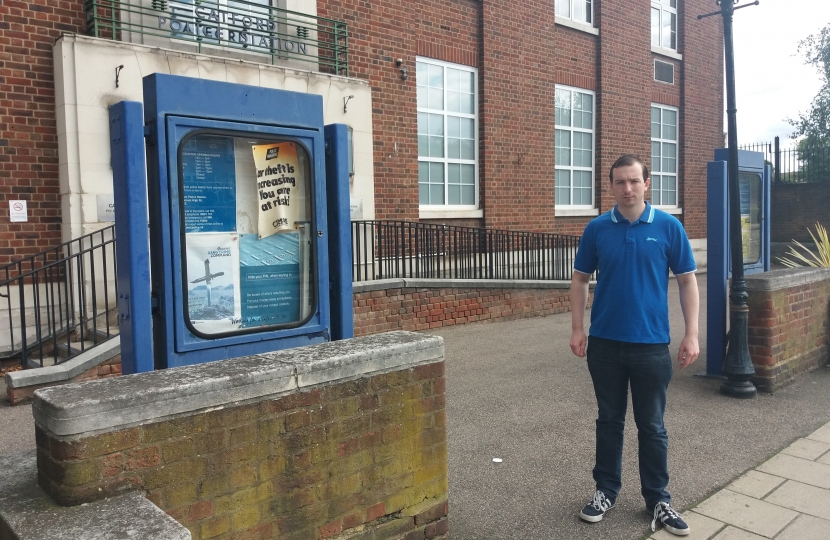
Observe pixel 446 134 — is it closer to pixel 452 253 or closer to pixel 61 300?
pixel 452 253

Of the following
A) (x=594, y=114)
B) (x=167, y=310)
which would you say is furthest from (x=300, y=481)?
(x=594, y=114)

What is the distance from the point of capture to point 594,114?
1628 centimetres

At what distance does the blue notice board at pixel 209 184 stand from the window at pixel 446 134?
918 cm

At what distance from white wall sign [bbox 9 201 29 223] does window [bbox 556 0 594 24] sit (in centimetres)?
1182

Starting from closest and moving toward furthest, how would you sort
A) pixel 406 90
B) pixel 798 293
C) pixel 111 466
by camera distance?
pixel 111 466, pixel 798 293, pixel 406 90

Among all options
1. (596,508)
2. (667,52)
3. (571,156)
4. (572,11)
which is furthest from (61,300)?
(667,52)

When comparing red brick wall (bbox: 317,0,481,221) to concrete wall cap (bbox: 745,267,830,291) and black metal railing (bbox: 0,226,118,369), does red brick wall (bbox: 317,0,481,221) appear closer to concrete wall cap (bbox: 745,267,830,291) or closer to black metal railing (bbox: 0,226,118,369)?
black metal railing (bbox: 0,226,118,369)

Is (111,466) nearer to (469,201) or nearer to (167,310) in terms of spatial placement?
(167,310)

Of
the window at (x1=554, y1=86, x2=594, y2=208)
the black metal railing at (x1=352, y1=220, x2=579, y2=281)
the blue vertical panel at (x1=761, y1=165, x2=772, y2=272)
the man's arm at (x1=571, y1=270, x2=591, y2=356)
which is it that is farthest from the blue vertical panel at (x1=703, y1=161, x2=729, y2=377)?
the window at (x1=554, y1=86, x2=594, y2=208)

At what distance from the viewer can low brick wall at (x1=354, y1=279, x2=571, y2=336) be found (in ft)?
31.7

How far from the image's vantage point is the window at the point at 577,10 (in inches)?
608

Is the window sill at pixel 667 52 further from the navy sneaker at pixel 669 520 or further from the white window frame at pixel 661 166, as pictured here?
the navy sneaker at pixel 669 520

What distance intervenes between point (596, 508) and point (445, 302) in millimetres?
6806

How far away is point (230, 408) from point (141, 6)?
25.2 ft
